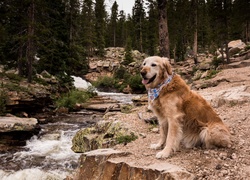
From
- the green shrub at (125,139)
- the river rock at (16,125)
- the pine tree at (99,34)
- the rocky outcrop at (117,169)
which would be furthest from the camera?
the pine tree at (99,34)

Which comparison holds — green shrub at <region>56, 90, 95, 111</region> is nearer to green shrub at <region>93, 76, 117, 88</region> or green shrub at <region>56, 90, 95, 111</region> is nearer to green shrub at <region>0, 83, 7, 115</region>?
green shrub at <region>0, 83, 7, 115</region>

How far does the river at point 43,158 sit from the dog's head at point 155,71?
4.29m

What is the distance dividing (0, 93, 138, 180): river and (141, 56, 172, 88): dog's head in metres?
4.29

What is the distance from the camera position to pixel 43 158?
8320 mm

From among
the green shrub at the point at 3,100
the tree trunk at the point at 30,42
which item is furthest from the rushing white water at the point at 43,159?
the tree trunk at the point at 30,42

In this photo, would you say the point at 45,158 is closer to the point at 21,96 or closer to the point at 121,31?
the point at 21,96

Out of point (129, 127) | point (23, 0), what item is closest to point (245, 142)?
point (129, 127)

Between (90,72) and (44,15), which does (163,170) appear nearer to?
(44,15)

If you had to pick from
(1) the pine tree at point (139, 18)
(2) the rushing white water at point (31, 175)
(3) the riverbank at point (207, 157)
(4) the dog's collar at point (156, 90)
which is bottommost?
(2) the rushing white water at point (31, 175)

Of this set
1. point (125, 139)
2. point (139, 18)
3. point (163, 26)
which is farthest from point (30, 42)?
point (139, 18)

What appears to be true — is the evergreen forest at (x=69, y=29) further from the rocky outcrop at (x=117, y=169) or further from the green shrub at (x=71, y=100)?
the rocky outcrop at (x=117, y=169)

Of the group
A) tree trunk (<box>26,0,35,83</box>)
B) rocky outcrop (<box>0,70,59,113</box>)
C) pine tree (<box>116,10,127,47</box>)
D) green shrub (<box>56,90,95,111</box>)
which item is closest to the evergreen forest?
tree trunk (<box>26,0,35,83</box>)

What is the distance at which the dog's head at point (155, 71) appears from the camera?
413cm

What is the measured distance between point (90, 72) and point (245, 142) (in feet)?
116
